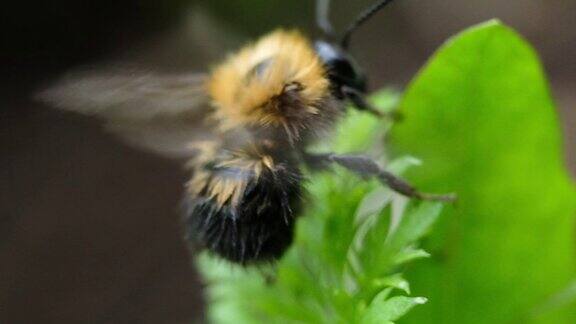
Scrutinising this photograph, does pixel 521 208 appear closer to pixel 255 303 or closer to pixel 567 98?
pixel 255 303

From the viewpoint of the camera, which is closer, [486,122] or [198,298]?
[486,122]

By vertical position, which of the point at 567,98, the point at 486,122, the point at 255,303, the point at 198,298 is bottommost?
the point at 198,298

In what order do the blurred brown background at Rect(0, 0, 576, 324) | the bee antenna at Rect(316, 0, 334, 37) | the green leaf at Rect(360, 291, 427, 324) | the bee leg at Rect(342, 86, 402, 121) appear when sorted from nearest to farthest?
1. the green leaf at Rect(360, 291, 427, 324)
2. the bee leg at Rect(342, 86, 402, 121)
3. the bee antenna at Rect(316, 0, 334, 37)
4. the blurred brown background at Rect(0, 0, 576, 324)

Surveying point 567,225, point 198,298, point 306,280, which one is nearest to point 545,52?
point 198,298

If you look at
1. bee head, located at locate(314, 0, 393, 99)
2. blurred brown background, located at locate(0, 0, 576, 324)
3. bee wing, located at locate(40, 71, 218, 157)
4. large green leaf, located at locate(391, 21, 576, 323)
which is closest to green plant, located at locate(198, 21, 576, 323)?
large green leaf, located at locate(391, 21, 576, 323)

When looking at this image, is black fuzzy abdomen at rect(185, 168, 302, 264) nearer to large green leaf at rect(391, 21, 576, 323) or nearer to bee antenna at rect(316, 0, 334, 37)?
large green leaf at rect(391, 21, 576, 323)
